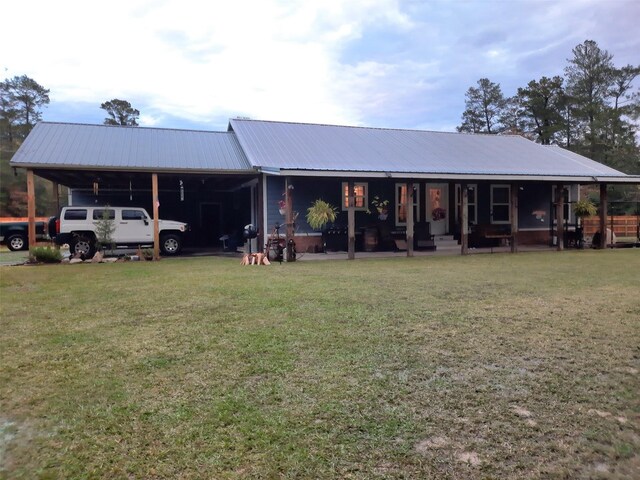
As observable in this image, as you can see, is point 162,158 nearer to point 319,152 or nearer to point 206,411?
point 319,152

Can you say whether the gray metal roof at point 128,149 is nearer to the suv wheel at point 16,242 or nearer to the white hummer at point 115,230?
the white hummer at point 115,230

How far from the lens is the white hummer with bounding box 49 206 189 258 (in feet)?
45.4

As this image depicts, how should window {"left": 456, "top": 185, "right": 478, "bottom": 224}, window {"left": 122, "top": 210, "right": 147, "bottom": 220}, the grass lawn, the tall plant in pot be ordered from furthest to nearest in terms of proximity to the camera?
window {"left": 456, "top": 185, "right": 478, "bottom": 224}
the tall plant in pot
window {"left": 122, "top": 210, "right": 147, "bottom": 220}
the grass lawn

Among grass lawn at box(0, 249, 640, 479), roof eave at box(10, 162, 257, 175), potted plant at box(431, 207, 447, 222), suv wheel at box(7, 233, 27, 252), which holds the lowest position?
grass lawn at box(0, 249, 640, 479)

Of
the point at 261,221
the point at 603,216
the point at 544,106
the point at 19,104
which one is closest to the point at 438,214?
the point at 603,216

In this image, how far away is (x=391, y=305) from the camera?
6.36m

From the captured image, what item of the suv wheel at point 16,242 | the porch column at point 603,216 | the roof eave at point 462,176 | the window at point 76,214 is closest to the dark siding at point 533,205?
the porch column at point 603,216

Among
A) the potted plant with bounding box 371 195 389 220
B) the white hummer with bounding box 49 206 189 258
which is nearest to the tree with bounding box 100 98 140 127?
the white hummer with bounding box 49 206 189 258

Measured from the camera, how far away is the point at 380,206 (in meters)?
16.5

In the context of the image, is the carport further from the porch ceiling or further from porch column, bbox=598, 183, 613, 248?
porch column, bbox=598, 183, 613, 248

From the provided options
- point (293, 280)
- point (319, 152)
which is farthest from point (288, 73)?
point (293, 280)

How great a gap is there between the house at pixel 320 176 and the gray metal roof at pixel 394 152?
2.1 inches

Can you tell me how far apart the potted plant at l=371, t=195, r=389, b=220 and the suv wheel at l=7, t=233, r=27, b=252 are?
1396 centimetres

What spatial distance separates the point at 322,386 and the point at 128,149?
1363 centimetres
